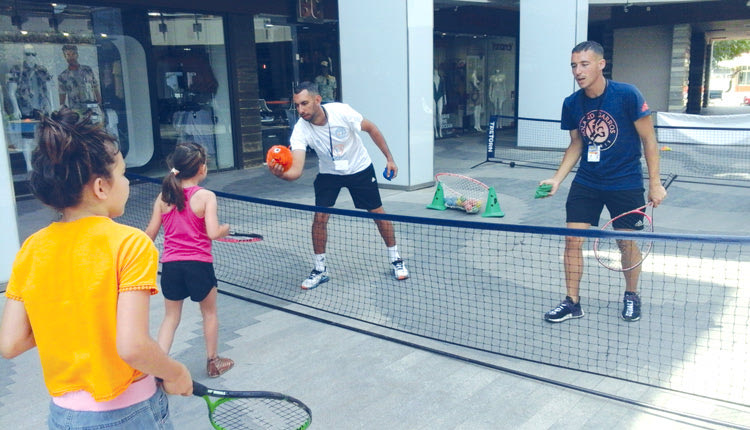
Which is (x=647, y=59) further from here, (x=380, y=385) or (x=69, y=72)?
(x=380, y=385)

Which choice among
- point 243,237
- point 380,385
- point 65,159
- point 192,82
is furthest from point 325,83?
point 65,159

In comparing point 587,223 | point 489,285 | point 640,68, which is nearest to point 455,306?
point 489,285

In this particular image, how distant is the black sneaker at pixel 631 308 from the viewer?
508cm

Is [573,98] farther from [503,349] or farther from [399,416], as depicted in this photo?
[399,416]

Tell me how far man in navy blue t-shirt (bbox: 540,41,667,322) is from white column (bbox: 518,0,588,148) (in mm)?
11459

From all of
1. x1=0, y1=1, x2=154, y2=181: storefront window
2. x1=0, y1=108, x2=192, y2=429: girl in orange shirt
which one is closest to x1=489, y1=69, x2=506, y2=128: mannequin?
x1=0, y1=1, x2=154, y2=181: storefront window

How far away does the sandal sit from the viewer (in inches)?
171

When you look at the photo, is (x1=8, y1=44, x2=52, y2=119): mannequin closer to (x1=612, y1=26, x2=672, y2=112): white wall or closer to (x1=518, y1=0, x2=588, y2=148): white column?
(x1=518, y1=0, x2=588, y2=148): white column

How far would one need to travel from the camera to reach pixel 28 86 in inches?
437

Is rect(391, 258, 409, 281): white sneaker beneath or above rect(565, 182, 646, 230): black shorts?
beneath

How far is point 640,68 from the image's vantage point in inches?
926

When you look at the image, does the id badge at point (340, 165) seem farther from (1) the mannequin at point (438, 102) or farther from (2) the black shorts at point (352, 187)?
(1) the mannequin at point (438, 102)

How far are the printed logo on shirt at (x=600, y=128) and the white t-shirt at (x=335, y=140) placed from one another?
218cm

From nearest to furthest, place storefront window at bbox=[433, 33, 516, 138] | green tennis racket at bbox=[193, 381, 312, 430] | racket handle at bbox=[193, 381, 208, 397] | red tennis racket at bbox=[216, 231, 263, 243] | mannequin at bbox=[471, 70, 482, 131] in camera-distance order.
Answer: racket handle at bbox=[193, 381, 208, 397], green tennis racket at bbox=[193, 381, 312, 430], red tennis racket at bbox=[216, 231, 263, 243], storefront window at bbox=[433, 33, 516, 138], mannequin at bbox=[471, 70, 482, 131]
